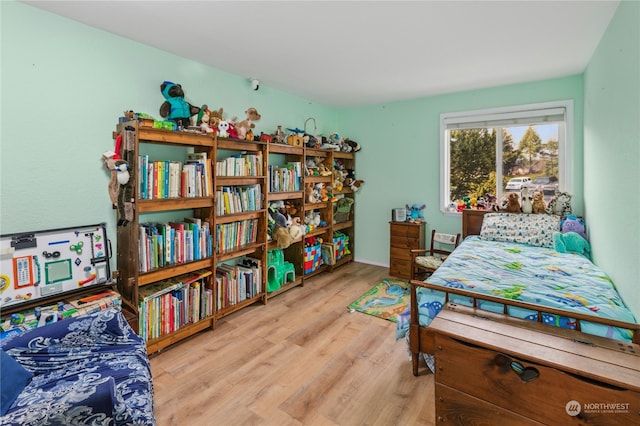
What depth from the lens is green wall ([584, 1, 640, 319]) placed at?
170 cm

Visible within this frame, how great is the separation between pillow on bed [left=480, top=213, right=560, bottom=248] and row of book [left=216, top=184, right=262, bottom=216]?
2.51m

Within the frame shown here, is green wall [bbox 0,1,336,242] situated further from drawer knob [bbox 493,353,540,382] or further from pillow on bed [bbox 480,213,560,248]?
pillow on bed [bbox 480,213,560,248]

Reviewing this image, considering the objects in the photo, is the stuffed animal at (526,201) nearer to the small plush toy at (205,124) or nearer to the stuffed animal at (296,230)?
the stuffed animal at (296,230)

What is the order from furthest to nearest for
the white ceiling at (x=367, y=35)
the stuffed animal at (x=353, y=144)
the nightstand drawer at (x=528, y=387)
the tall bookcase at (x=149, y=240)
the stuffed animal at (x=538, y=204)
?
the stuffed animal at (x=353, y=144)
the stuffed animal at (x=538, y=204)
the tall bookcase at (x=149, y=240)
the white ceiling at (x=367, y=35)
the nightstand drawer at (x=528, y=387)

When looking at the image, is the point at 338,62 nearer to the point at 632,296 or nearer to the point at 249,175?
the point at 249,175

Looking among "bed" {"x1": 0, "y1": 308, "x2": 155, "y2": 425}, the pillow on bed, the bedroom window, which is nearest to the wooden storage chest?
"bed" {"x1": 0, "y1": 308, "x2": 155, "y2": 425}

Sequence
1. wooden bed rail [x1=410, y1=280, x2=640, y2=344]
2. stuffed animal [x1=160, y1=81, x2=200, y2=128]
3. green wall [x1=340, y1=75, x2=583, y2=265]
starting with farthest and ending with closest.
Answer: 1. green wall [x1=340, y1=75, x2=583, y2=265]
2. stuffed animal [x1=160, y1=81, x2=200, y2=128]
3. wooden bed rail [x1=410, y1=280, x2=640, y2=344]

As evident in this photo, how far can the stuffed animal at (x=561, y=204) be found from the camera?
3377 millimetres

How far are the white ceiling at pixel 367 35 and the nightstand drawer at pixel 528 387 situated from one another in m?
2.02

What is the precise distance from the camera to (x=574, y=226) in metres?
3.10

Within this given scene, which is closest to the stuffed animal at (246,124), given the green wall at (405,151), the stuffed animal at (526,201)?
the green wall at (405,151)

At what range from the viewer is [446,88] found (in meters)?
3.86

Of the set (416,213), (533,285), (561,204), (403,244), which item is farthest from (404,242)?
(533,285)

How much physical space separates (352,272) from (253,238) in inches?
68.5
